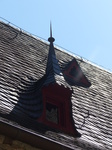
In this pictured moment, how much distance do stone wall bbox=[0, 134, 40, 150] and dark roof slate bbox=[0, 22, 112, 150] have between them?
0.79 ft

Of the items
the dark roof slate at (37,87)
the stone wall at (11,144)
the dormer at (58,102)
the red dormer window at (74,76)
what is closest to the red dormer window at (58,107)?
the dormer at (58,102)

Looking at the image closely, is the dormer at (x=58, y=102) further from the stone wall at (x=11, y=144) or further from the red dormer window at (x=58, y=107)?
the stone wall at (x=11, y=144)

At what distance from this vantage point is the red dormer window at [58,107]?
5.82m

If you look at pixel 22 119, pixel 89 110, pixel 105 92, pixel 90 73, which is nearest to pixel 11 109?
pixel 22 119

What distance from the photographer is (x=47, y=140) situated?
15.5 feet

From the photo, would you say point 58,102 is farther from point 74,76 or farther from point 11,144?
point 74,76

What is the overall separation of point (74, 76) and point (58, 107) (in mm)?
2970

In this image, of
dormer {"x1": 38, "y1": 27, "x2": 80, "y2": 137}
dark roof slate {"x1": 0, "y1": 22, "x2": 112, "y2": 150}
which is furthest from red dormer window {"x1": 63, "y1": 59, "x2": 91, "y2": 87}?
dormer {"x1": 38, "y1": 27, "x2": 80, "y2": 137}

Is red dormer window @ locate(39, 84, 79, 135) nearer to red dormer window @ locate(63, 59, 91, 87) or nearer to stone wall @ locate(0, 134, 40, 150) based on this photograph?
stone wall @ locate(0, 134, 40, 150)

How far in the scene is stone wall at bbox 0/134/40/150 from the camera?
459cm

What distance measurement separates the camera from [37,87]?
6527mm

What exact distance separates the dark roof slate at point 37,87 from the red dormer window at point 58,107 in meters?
0.27

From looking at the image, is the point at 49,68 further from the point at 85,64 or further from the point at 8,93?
the point at 85,64

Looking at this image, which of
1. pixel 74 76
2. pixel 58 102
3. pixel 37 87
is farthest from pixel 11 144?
pixel 74 76
